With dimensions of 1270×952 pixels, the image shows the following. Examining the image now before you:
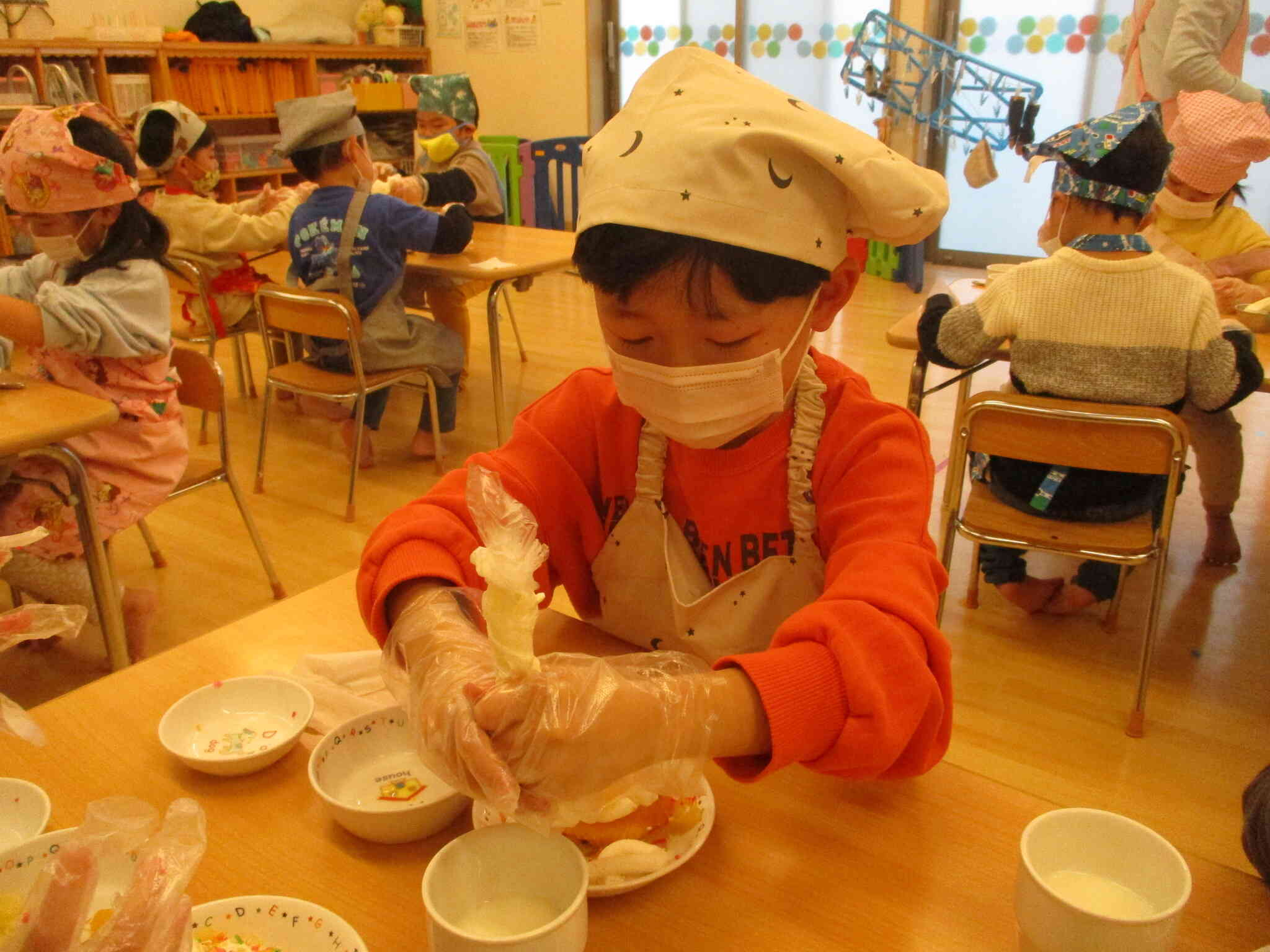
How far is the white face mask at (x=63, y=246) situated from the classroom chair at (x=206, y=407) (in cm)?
29

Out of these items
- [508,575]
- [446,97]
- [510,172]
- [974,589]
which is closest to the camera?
[508,575]

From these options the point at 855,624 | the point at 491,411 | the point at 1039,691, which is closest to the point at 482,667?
the point at 855,624

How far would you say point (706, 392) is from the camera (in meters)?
0.97

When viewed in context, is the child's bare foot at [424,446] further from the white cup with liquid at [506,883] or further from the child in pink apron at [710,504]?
the white cup with liquid at [506,883]

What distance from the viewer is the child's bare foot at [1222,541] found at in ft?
9.36

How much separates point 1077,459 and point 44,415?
6.31ft

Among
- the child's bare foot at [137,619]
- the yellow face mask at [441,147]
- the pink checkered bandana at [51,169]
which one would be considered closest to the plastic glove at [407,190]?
the yellow face mask at [441,147]

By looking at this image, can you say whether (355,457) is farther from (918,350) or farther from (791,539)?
(791,539)

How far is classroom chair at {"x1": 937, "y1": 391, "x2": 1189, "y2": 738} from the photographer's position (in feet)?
6.16

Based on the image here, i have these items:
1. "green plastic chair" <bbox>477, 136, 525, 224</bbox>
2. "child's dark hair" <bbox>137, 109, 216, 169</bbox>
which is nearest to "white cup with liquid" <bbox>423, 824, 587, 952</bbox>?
"child's dark hair" <bbox>137, 109, 216, 169</bbox>

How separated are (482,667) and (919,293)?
5.68 meters

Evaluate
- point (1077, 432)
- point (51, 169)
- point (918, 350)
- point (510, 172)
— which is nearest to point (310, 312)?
point (51, 169)

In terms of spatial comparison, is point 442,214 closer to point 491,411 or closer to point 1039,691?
point 491,411

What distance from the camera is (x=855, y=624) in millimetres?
803
